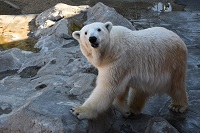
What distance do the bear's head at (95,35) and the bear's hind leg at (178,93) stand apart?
93cm

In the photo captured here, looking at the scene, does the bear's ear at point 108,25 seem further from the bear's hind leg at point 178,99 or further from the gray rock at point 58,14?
the gray rock at point 58,14

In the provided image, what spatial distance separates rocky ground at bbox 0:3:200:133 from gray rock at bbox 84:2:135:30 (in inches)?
0.7

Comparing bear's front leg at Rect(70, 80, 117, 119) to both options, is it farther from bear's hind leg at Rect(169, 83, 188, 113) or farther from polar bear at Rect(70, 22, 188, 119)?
bear's hind leg at Rect(169, 83, 188, 113)

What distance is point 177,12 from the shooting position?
8828 millimetres

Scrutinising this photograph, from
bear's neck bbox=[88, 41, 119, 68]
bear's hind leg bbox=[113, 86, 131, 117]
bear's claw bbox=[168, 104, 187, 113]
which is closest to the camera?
bear's neck bbox=[88, 41, 119, 68]

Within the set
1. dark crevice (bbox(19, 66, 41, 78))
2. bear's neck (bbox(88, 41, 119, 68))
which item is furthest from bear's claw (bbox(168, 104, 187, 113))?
dark crevice (bbox(19, 66, 41, 78))

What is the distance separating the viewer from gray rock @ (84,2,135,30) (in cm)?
710

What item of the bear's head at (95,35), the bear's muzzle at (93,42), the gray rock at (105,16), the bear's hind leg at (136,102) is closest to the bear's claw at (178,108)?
the bear's hind leg at (136,102)

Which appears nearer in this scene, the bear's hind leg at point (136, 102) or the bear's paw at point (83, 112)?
the bear's paw at point (83, 112)

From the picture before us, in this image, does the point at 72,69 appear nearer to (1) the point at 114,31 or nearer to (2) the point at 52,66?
(2) the point at 52,66

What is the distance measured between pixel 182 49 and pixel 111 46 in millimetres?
823

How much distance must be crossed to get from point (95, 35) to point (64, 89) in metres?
1.21

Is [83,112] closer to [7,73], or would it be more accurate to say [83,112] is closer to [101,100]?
[101,100]

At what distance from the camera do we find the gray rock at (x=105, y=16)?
7.10 meters
